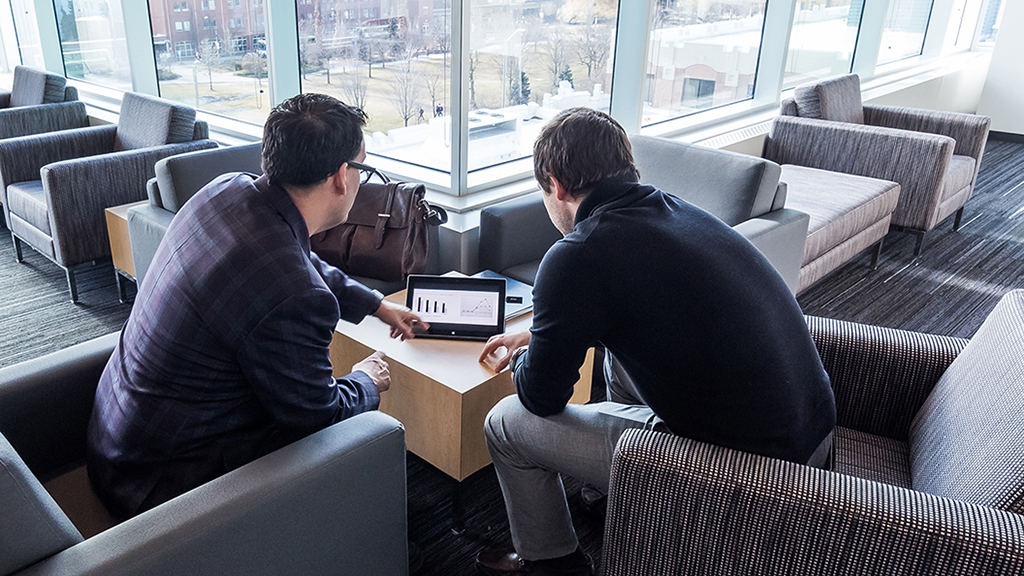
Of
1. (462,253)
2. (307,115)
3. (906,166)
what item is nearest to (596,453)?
(307,115)

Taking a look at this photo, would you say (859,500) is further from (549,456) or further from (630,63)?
(630,63)

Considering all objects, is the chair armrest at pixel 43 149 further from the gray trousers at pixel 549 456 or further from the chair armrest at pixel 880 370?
the chair armrest at pixel 880 370

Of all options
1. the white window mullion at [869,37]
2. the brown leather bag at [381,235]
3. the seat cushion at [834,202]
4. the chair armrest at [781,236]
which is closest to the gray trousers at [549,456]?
the brown leather bag at [381,235]

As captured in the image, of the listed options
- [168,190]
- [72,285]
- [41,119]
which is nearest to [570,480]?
[168,190]

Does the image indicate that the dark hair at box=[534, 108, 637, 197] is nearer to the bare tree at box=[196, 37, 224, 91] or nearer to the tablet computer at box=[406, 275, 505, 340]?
the tablet computer at box=[406, 275, 505, 340]

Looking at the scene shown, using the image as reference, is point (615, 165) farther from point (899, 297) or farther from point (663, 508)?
point (899, 297)

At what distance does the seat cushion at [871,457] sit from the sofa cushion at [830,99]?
2.45 metres

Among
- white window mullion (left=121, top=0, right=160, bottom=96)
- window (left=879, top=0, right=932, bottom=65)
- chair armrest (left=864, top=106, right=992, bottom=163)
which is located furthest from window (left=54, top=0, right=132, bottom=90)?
window (left=879, top=0, right=932, bottom=65)

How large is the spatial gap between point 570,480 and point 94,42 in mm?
3953

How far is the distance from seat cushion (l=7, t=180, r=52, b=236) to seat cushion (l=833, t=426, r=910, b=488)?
8.99ft

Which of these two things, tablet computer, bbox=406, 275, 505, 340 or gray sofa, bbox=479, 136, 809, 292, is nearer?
tablet computer, bbox=406, 275, 505, 340

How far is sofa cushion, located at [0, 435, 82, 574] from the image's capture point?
838mm

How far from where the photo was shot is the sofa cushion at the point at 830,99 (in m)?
3.50

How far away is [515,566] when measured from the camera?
4.83ft
